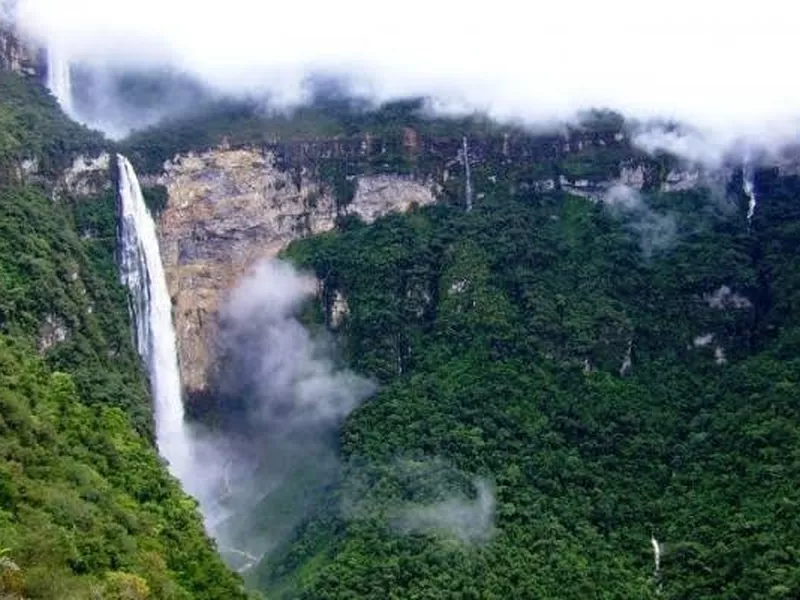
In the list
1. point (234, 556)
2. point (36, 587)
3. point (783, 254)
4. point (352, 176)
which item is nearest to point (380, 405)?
point (234, 556)

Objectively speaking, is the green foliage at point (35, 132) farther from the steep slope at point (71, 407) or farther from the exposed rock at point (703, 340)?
the exposed rock at point (703, 340)

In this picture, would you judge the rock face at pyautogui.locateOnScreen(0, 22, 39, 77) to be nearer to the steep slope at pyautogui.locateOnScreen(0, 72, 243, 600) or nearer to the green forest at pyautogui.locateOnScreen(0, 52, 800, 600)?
the steep slope at pyautogui.locateOnScreen(0, 72, 243, 600)

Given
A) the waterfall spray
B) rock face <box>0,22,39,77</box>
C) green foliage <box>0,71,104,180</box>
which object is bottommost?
the waterfall spray

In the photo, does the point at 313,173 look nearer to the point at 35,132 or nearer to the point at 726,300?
the point at 35,132

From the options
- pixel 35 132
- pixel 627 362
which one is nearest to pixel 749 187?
pixel 627 362

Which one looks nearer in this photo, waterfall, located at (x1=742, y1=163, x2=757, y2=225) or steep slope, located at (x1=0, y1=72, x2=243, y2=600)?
steep slope, located at (x1=0, y1=72, x2=243, y2=600)


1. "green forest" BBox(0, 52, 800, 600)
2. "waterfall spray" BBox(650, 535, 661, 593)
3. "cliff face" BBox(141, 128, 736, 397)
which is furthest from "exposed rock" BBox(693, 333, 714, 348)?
"waterfall spray" BBox(650, 535, 661, 593)
